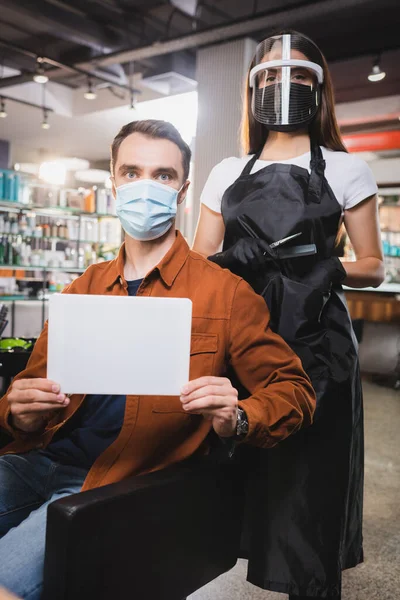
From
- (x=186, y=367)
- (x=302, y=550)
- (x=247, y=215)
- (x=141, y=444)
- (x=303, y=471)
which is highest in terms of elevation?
(x=247, y=215)

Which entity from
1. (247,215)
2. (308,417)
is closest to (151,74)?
(247,215)

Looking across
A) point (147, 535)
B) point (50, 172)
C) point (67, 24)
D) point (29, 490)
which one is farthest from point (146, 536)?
point (50, 172)

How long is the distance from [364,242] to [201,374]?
672 millimetres

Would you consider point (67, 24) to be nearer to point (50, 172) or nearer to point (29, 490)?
point (50, 172)

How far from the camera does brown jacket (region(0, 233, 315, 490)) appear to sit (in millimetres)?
1201

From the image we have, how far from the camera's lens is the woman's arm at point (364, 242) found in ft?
5.26

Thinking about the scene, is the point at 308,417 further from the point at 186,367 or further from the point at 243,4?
the point at 243,4

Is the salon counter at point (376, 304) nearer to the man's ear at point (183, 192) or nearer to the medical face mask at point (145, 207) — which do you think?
the man's ear at point (183, 192)

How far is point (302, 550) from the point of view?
1.43m

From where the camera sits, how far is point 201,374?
129 centimetres

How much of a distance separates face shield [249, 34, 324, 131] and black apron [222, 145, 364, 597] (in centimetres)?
14

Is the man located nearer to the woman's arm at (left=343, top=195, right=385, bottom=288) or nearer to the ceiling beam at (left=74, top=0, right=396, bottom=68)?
the woman's arm at (left=343, top=195, right=385, bottom=288)

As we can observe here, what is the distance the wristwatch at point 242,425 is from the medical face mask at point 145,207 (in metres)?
0.52

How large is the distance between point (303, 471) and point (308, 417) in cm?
28
